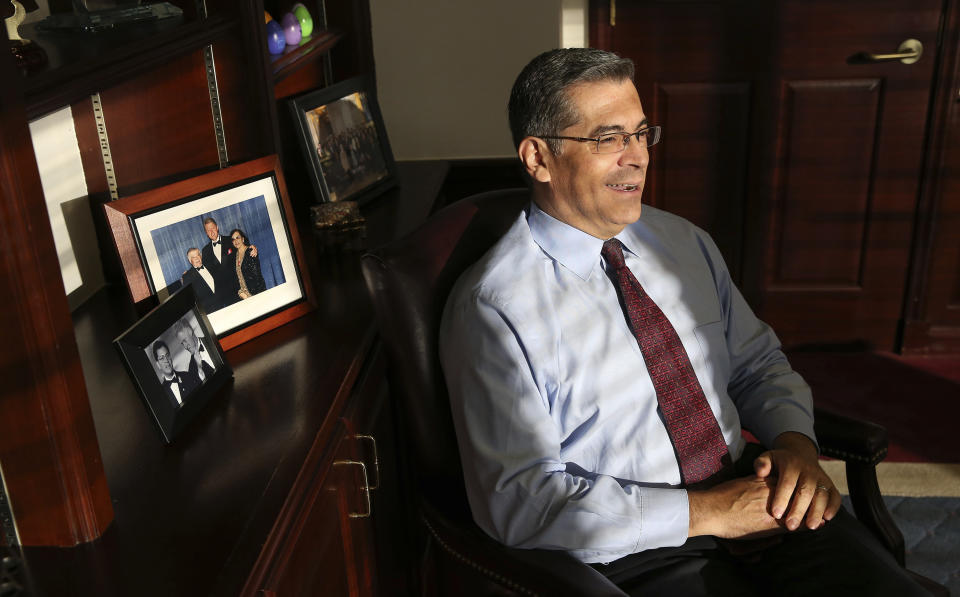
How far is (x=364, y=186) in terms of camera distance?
7.68 ft

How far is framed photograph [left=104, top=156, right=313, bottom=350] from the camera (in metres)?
1.31

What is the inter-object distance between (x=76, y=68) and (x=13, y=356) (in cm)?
40

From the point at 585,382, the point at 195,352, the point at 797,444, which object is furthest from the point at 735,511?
the point at 195,352

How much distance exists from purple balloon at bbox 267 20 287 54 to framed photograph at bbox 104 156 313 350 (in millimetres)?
629

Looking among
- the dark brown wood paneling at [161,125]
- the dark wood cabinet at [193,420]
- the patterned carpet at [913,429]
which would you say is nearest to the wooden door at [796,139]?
the patterned carpet at [913,429]

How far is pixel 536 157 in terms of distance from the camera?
1.49 meters

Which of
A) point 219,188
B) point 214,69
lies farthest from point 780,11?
point 219,188

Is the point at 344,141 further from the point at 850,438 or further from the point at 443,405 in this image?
the point at 850,438

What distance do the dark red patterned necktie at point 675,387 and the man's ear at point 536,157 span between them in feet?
0.62

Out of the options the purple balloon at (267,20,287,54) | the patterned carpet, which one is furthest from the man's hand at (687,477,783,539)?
the purple balloon at (267,20,287,54)

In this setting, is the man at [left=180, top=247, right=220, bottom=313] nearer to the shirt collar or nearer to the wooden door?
the shirt collar

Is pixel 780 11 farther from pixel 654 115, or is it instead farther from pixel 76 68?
pixel 76 68

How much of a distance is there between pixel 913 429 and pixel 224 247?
2.20 m

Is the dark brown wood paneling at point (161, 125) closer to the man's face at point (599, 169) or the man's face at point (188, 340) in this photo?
the man's face at point (188, 340)
